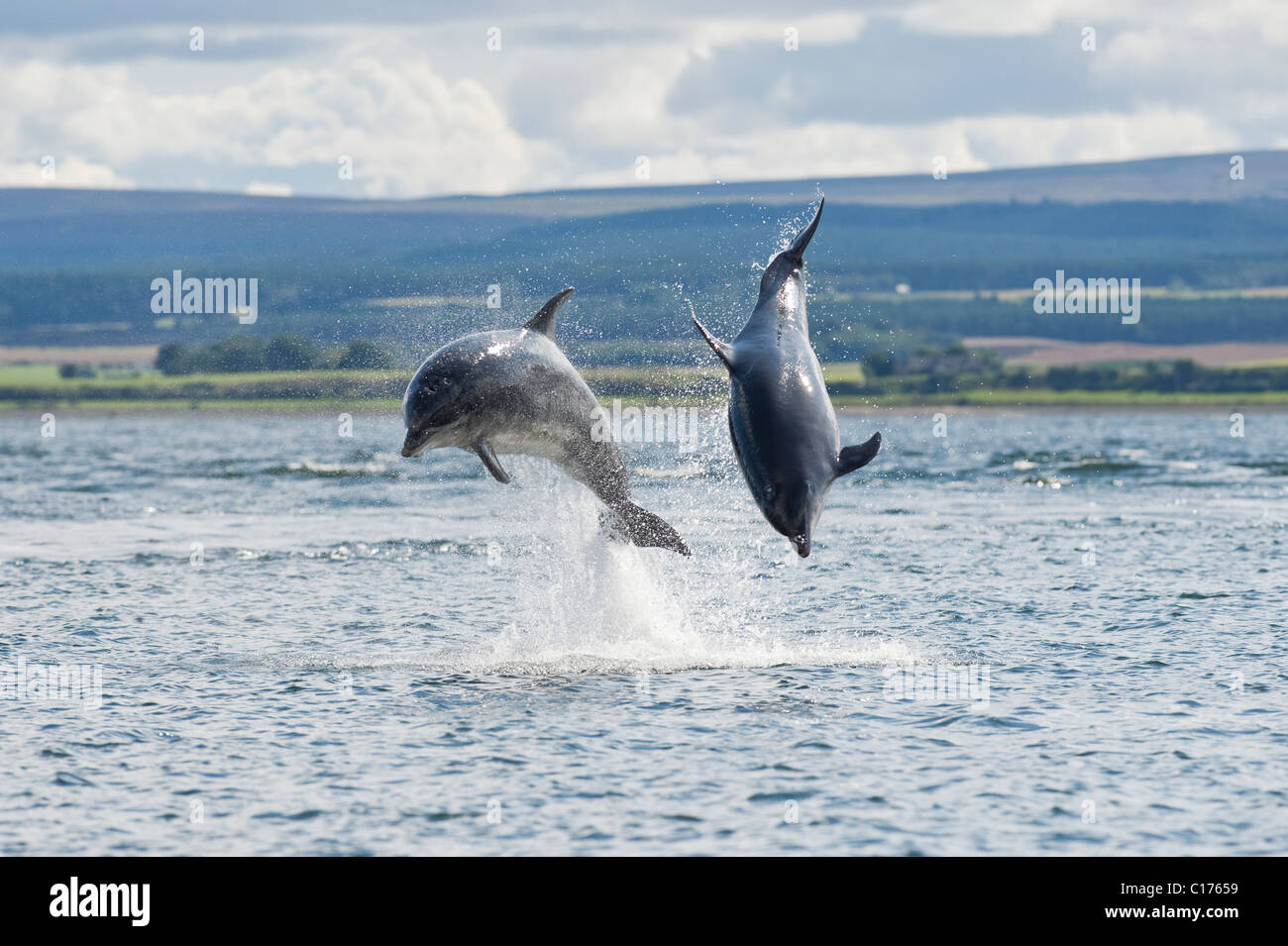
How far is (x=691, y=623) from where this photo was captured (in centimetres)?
2870

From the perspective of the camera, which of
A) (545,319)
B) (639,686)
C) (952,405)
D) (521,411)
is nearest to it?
(521,411)

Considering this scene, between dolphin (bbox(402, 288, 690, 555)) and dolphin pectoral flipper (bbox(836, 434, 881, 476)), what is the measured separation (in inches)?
192

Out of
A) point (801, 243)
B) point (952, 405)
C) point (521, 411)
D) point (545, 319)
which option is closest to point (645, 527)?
point (521, 411)

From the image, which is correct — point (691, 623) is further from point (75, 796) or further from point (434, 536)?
point (434, 536)

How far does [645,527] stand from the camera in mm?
23062

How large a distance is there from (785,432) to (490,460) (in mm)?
4799

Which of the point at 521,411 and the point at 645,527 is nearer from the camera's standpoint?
the point at 521,411

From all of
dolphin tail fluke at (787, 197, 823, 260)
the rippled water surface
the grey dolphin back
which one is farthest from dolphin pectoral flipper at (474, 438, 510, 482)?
dolphin tail fluke at (787, 197, 823, 260)

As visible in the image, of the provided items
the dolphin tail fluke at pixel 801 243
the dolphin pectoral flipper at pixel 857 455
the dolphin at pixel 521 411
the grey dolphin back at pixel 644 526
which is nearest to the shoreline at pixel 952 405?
the grey dolphin back at pixel 644 526

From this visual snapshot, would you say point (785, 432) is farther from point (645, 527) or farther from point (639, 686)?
point (639, 686)

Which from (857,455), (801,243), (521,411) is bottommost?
(857,455)

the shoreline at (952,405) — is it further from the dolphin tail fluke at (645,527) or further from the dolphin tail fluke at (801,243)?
the dolphin tail fluke at (801,243)

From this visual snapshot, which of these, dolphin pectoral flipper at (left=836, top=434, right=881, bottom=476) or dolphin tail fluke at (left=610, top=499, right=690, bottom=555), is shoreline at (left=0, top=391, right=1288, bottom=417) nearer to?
dolphin tail fluke at (left=610, top=499, right=690, bottom=555)
